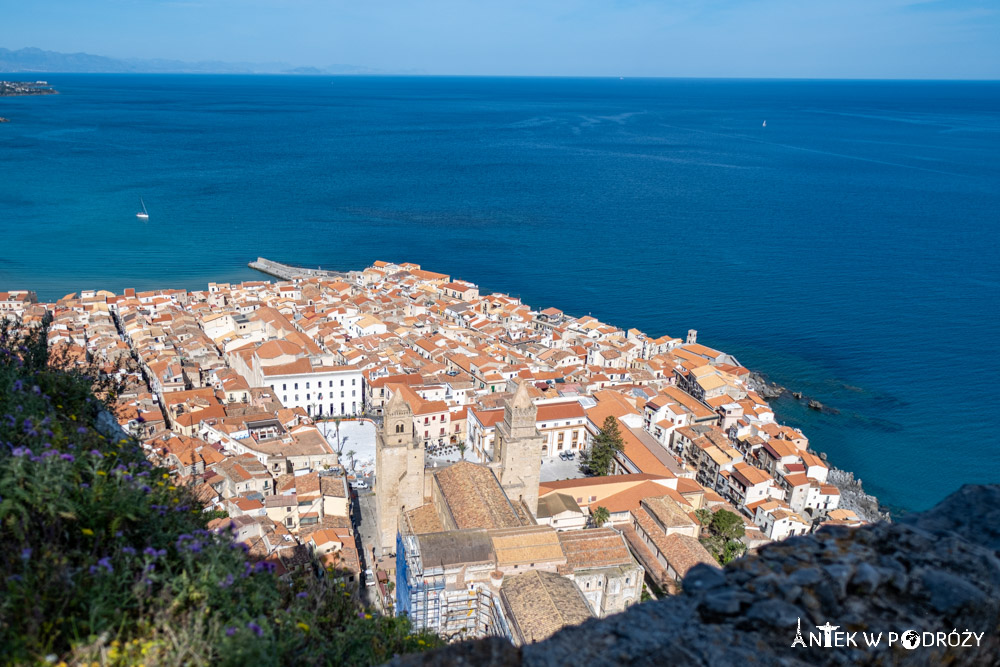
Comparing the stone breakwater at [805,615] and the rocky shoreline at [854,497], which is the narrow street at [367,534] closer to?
the stone breakwater at [805,615]

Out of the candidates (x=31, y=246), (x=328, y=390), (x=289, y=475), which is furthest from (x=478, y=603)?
(x=31, y=246)

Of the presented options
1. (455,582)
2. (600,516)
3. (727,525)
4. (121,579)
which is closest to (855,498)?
(727,525)

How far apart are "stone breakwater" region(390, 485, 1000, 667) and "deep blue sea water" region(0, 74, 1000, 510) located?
33.6 meters

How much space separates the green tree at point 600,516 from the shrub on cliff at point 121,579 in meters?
19.6

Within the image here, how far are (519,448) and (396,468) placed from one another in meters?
4.67

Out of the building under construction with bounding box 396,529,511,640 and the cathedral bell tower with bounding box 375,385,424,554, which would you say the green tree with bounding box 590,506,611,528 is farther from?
the building under construction with bounding box 396,529,511,640

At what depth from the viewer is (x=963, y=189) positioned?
346 feet

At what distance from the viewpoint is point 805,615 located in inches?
186

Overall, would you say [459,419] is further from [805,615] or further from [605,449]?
[805,615]

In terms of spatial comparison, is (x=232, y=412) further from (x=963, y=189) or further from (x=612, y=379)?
(x=963, y=189)

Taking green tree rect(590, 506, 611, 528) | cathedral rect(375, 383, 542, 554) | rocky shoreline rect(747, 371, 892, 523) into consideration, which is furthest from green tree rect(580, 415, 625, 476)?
rocky shoreline rect(747, 371, 892, 523)

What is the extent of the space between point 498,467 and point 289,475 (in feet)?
31.2

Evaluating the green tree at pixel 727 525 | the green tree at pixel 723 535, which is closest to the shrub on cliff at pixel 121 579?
the green tree at pixel 723 535

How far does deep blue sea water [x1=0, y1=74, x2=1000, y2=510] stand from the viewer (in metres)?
45.9
